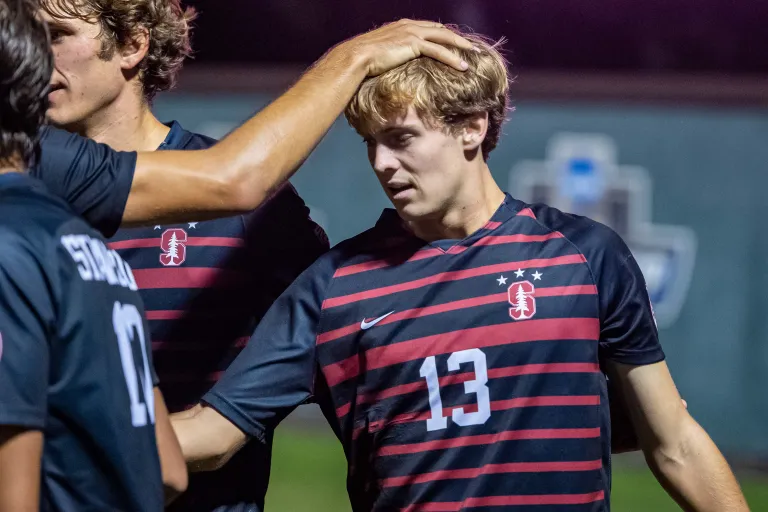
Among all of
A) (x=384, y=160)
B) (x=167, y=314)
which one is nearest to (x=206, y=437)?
(x=167, y=314)

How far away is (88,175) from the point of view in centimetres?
183

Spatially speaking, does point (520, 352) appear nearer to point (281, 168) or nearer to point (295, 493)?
point (281, 168)

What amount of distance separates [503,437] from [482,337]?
22 centimetres

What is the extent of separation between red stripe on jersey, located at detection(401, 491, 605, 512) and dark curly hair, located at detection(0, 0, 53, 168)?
3.84 feet

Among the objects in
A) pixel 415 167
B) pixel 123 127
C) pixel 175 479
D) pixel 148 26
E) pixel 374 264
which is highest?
pixel 148 26

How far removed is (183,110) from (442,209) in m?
6.12

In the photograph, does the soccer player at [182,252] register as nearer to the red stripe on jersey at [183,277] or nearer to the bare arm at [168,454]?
the red stripe on jersey at [183,277]

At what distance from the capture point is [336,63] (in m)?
2.37

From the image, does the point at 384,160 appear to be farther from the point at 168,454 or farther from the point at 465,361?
the point at 168,454

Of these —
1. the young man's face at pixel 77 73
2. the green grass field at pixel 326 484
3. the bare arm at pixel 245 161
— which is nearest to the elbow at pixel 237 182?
the bare arm at pixel 245 161

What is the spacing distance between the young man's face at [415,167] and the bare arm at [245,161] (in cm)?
20

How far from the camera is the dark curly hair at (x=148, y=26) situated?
2619mm

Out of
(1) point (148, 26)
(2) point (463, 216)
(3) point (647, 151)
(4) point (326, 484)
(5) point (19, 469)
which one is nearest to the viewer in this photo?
(5) point (19, 469)

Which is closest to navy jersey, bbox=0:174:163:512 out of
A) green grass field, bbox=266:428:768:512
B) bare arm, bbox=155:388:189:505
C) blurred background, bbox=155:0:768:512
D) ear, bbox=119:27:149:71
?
bare arm, bbox=155:388:189:505
